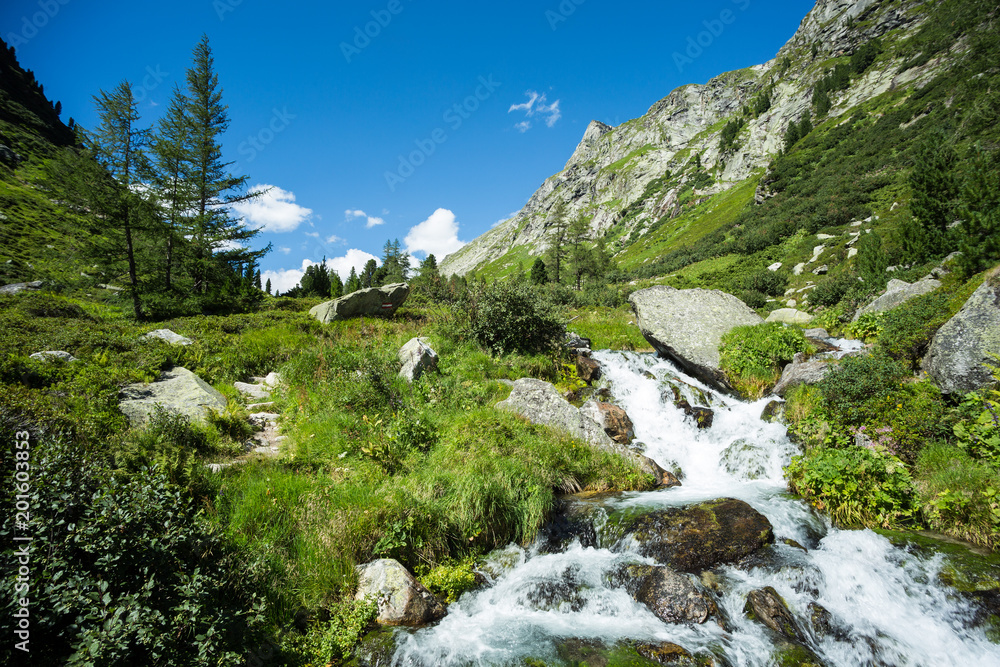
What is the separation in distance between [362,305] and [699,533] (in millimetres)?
16939

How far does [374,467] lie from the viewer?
7930 millimetres

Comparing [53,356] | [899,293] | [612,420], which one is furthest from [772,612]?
[899,293]

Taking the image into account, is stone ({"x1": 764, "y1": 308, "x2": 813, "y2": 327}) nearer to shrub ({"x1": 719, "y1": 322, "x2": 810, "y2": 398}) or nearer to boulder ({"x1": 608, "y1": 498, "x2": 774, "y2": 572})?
shrub ({"x1": 719, "y1": 322, "x2": 810, "y2": 398})

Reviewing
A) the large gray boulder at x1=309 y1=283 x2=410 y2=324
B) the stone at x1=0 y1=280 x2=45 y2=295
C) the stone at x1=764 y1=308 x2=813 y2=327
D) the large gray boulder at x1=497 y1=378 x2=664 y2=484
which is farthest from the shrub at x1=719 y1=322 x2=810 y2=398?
the stone at x1=0 y1=280 x2=45 y2=295

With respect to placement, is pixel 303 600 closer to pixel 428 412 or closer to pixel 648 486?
pixel 428 412

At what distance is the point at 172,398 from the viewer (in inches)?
343

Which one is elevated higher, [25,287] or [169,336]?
[25,287]

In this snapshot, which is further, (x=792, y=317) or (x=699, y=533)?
(x=792, y=317)

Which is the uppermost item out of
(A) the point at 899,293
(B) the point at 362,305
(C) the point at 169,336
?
(B) the point at 362,305

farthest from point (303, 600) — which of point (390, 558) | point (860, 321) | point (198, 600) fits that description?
point (860, 321)

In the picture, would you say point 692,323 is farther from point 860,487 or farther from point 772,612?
point 772,612

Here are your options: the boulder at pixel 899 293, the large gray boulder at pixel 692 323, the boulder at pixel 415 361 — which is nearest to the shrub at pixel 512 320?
the boulder at pixel 415 361

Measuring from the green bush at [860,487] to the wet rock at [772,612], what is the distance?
2943mm

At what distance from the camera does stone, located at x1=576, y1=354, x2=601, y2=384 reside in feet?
49.7
